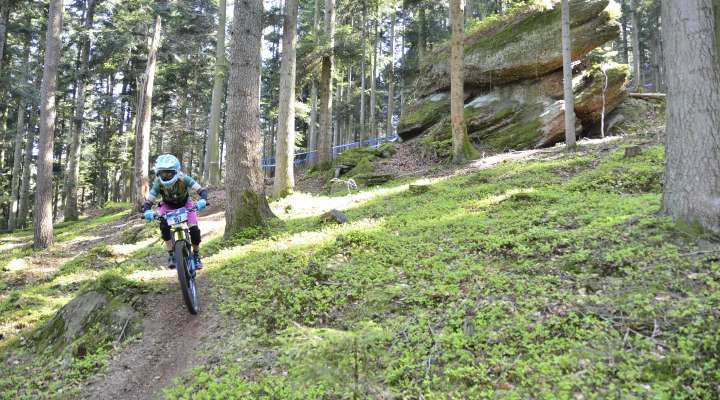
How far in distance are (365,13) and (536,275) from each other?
25.1 metres

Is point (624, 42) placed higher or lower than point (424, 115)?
higher

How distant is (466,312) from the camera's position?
475 centimetres

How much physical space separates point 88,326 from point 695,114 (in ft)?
28.0

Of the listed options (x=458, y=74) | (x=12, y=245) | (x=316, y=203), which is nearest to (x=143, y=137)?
(x=12, y=245)

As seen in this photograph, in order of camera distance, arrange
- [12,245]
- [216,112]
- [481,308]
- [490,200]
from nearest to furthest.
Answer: [481,308] → [490,200] → [12,245] → [216,112]

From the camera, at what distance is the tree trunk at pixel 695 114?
5270 millimetres

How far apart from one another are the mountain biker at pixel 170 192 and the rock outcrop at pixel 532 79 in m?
12.2

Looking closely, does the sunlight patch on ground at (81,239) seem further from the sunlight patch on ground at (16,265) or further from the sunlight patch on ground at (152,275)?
the sunlight patch on ground at (152,275)

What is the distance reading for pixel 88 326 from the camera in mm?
5641

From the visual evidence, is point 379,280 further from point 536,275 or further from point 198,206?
point 198,206

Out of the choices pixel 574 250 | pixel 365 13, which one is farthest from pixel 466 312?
pixel 365 13

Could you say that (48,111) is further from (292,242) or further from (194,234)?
(194,234)

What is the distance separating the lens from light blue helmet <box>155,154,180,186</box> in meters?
5.78

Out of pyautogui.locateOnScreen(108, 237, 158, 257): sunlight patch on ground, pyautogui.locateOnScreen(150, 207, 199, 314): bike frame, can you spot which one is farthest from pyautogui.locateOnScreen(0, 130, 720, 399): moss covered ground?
pyautogui.locateOnScreen(108, 237, 158, 257): sunlight patch on ground
